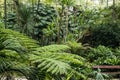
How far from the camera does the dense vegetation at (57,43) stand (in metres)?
2.71

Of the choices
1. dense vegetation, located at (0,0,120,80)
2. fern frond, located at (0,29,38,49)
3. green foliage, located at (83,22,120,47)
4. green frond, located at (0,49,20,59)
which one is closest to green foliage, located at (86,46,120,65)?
dense vegetation, located at (0,0,120,80)

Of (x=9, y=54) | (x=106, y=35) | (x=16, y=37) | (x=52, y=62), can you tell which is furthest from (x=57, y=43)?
(x=52, y=62)

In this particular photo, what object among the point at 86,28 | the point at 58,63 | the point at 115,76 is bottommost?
the point at 115,76

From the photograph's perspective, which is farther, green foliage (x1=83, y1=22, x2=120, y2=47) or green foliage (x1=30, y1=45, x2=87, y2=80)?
green foliage (x1=83, y1=22, x2=120, y2=47)

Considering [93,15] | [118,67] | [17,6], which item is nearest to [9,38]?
[118,67]

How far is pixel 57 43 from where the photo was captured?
45.0 feet

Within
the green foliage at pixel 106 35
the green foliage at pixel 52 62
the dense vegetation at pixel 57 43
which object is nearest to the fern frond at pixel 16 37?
the dense vegetation at pixel 57 43

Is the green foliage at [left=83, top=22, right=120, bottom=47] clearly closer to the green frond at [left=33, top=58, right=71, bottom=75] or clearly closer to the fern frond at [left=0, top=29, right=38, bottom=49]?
the fern frond at [left=0, top=29, right=38, bottom=49]

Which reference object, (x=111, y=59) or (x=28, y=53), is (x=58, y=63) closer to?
(x=28, y=53)

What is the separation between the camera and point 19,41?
301cm

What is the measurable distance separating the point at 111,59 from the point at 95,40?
297cm

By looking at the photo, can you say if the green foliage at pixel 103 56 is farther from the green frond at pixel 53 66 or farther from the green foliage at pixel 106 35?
the green frond at pixel 53 66

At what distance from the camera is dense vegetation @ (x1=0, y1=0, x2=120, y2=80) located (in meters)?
2.71

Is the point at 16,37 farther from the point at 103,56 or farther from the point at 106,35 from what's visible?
the point at 106,35
